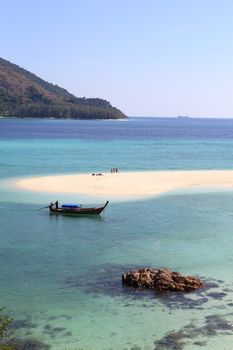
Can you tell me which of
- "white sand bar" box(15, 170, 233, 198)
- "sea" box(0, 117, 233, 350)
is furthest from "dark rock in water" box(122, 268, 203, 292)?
"white sand bar" box(15, 170, 233, 198)

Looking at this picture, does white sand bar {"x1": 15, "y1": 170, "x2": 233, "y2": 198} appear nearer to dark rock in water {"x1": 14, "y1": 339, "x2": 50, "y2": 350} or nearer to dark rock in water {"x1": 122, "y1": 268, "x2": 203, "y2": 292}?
dark rock in water {"x1": 122, "y1": 268, "x2": 203, "y2": 292}

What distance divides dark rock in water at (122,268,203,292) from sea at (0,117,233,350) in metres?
0.49

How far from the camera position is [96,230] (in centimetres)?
4075

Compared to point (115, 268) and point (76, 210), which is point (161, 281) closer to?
point (115, 268)

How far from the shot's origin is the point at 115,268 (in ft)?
101

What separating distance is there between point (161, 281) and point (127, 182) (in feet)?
125

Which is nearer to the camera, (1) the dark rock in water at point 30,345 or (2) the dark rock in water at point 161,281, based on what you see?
(1) the dark rock in water at point 30,345

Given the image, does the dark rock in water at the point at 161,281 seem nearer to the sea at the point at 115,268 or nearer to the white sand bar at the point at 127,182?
the sea at the point at 115,268

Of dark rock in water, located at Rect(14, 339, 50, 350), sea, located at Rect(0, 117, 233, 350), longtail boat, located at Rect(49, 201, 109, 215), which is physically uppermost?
longtail boat, located at Rect(49, 201, 109, 215)

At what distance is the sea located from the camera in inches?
880

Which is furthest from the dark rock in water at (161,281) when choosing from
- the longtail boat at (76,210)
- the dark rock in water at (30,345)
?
the longtail boat at (76,210)

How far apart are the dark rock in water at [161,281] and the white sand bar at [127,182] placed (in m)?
27.0

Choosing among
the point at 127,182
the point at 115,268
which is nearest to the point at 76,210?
the point at 115,268

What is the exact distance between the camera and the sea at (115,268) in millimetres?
22359
